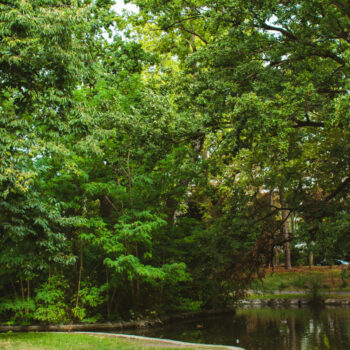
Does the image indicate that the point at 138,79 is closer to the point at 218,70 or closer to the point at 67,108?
the point at 218,70

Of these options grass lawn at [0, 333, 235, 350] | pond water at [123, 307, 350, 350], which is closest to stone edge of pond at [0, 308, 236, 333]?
pond water at [123, 307, 350, 350]

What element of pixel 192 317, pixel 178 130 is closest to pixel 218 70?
pixel 178 130

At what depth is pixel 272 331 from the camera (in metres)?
13.6

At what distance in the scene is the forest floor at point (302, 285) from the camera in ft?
75.4

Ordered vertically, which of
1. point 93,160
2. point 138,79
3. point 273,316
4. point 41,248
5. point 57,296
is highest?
point 138,79

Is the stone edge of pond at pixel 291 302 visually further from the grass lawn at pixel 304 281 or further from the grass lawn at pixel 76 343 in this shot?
the grass lawn at pixel 76 343

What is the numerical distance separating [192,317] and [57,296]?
623 centimetres

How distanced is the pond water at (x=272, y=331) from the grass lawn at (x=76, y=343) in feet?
9.54

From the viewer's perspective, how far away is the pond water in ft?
36.8

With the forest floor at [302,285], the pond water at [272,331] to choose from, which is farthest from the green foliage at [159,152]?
the forest floor at [302,285]

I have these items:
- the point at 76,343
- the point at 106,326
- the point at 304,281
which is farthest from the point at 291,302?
the point at 76,343

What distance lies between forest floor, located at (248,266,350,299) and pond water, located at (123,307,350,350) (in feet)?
13.8

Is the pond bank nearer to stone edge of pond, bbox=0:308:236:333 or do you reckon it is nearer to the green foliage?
stone edge of pond, bbox=0:308:236:333

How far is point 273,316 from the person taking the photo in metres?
17.8
